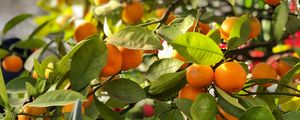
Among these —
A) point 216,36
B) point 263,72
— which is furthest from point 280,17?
point 216,36

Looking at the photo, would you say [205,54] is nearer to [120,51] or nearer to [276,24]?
[120,51]

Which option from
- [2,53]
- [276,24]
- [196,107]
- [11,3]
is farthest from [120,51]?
[11,3]

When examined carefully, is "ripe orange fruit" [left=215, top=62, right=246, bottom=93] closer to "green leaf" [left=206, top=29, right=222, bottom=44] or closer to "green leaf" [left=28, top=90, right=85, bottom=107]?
"green leaf" [left=206, top=29, right=222, bottom=44]

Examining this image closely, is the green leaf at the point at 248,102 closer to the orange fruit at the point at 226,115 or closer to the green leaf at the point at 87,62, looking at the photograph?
the orange fruit at the point at 226,115

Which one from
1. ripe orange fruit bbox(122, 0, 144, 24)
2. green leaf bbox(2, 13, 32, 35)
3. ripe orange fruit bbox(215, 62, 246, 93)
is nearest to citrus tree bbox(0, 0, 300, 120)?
ripe orange fruit bbox(215, 62, 246, 93)

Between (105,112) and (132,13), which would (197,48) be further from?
(132,13)

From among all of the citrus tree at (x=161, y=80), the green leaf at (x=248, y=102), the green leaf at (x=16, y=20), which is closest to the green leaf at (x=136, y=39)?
the citrus tree at (x=161, y=80)
